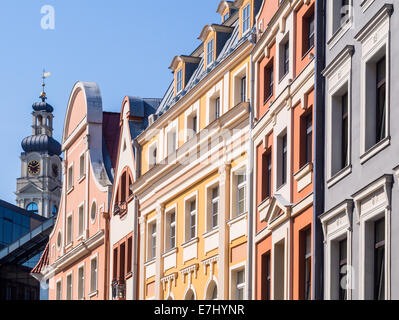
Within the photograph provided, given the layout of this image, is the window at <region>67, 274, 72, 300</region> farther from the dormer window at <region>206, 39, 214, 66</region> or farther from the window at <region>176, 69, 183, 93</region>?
the dormer window at <region>206, 39, 214, 66</region>

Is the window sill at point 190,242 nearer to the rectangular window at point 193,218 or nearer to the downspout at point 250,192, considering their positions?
the rectangular window at point 193,218

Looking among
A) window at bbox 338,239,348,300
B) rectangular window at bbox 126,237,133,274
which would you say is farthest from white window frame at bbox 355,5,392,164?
rectangular window at bbox 126,237,133,274

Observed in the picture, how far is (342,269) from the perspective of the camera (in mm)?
25922

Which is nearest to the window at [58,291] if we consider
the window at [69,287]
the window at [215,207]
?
the window at [69,287]

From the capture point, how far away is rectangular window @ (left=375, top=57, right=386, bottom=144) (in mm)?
23781

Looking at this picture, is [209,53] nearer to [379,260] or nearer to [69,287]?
[69,287]

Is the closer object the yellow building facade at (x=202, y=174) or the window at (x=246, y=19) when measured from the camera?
the yellow building facade at (x=202, y=174)

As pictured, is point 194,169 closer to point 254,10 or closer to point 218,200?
point 218,200

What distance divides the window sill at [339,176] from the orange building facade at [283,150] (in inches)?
55.9

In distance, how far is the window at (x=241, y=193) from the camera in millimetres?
35719

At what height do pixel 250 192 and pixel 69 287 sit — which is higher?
pixel 250 192

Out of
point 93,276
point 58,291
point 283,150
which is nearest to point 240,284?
point 283,150

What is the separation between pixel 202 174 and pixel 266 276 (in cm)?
734

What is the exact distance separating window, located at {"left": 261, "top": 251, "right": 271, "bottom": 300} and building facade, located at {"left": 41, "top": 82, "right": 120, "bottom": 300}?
18.6 m
